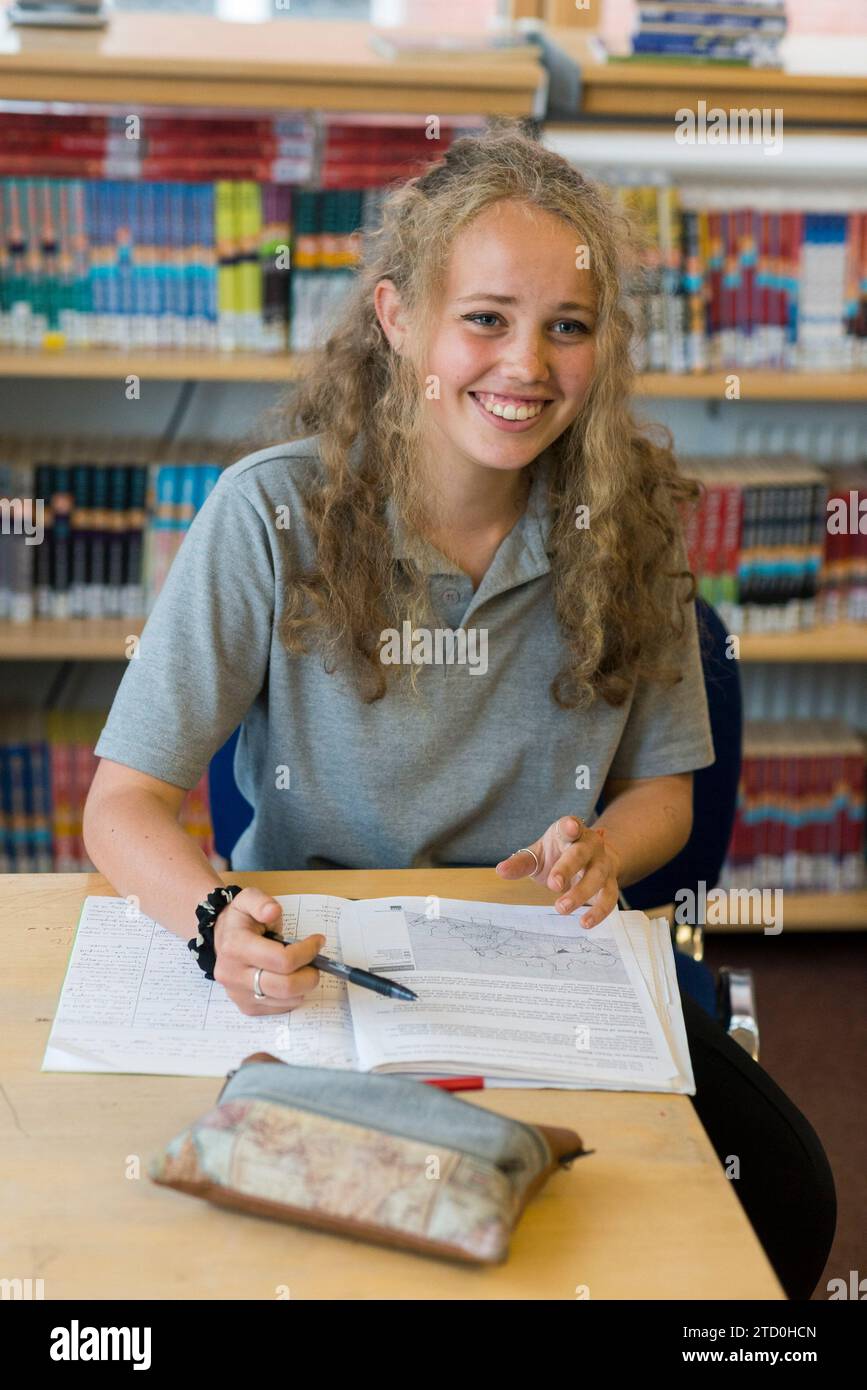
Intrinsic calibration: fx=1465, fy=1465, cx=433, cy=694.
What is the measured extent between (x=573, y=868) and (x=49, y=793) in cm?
165

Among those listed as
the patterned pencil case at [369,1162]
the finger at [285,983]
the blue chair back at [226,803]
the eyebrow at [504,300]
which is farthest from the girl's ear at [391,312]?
the patterned pencil case at [369,1162]

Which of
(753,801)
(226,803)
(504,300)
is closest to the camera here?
(504,300)

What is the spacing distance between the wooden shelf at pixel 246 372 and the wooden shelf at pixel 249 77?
15.2 inches

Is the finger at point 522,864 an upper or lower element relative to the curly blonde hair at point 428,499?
lower

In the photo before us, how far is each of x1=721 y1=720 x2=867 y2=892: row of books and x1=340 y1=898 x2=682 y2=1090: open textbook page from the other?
1.61 meters

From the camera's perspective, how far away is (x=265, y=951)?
1035 mm

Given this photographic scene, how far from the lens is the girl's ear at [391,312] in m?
1.45

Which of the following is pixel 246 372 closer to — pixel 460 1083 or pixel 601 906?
pixel 601 906

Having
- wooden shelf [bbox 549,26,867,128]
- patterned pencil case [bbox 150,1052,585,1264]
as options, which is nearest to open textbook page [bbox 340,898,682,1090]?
patterned pencil case [bbox 150,1052,585,1264]

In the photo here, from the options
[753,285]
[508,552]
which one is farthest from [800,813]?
[508,552]

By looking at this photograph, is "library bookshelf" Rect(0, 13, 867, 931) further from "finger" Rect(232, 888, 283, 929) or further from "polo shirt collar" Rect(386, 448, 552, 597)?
"finger" Rect(232, 888, 283, 929)

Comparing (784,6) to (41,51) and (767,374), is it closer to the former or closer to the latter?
(767,374)

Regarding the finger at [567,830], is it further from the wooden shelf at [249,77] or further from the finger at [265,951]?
the wooden shelf at [249,77]
